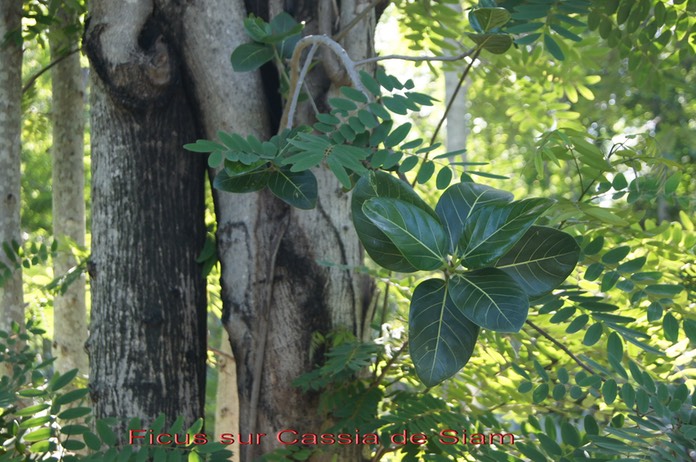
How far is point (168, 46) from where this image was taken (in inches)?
99.3

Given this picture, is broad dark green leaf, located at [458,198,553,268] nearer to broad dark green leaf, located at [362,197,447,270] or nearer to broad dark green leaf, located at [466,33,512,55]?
broad dark green leaf, located at [362,197,447,270]

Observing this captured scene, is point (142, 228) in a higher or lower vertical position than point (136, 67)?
lower

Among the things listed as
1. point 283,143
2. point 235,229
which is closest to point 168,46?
point 235,229

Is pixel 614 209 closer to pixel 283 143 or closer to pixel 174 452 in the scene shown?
pixel 283 143

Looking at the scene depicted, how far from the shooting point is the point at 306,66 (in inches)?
79.9

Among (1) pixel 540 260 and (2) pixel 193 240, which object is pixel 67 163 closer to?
(2) pixel 193 240

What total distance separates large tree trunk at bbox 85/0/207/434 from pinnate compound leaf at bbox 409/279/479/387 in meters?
1.21

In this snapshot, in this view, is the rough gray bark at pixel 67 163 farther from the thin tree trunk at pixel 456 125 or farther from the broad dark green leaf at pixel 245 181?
the thin tree trunk at pixel 456 125

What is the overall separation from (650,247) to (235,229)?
1363mm

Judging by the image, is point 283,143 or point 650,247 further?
point 650,247

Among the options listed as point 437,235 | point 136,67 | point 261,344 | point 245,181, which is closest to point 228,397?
point 261,344

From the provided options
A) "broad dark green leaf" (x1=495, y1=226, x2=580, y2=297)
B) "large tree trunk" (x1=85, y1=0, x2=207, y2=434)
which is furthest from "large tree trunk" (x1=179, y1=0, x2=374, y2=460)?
"broad dark green leaf" (x1=495, y1=226, x2=580, y2=297)

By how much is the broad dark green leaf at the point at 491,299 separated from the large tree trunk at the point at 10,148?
6.94 feet

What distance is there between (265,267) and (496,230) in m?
1.22
